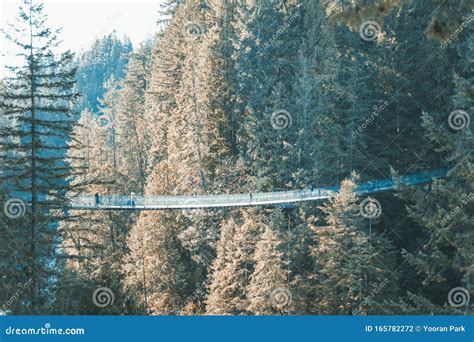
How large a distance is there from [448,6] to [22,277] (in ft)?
47.2

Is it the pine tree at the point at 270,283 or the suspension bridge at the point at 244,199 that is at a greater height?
the suspension bridge at the point at 244,199

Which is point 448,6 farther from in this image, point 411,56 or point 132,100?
point 132,100

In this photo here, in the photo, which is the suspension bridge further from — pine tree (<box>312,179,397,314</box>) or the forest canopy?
pine tree (<box>312,179,397,314</box>)

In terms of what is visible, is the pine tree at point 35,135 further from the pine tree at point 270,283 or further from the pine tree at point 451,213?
the pine tree at point 451,213

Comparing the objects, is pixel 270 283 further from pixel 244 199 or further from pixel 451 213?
pixel 451 213

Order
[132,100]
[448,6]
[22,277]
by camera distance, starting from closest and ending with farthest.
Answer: [448,6]
[22,277]
[132,100]

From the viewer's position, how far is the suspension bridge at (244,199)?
26938 millimetres

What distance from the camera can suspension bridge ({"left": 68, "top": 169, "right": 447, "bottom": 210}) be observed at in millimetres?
26938

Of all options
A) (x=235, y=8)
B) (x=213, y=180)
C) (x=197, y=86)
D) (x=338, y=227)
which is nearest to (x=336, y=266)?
(x=338, y=227)

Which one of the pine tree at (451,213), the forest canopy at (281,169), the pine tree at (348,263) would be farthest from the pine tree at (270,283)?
the pine tree at (451,213)

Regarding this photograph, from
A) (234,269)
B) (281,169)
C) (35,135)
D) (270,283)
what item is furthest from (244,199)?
(35,135)

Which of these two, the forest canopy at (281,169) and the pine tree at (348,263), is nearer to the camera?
the forest canopy at (281,169)

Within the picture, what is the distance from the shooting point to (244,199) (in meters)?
28.4

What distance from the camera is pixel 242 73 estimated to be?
115 feet
